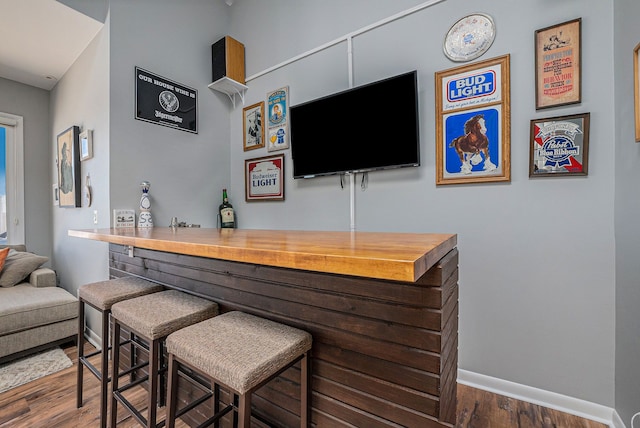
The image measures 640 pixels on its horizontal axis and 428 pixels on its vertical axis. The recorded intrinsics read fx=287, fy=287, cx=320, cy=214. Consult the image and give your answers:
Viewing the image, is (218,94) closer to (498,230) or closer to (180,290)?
(180,290)

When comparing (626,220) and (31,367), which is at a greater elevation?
(626,220)

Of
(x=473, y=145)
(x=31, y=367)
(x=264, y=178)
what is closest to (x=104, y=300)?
(x=31, y=367)

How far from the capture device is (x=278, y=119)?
9.35ft

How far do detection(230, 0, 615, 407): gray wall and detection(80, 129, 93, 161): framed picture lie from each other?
2.14 meters

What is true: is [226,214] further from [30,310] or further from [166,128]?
[30,310]

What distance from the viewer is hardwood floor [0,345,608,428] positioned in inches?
62.1

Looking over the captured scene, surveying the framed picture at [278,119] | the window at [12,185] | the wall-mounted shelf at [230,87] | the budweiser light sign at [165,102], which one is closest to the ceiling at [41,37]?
the budweiser light sign at [165,102]

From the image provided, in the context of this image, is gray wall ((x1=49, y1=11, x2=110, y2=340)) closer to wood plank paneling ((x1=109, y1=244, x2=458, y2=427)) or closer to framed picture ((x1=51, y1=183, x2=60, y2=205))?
framed picture ((x1=51, y1=183, x2=60, y2=205))

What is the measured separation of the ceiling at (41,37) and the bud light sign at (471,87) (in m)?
2.78

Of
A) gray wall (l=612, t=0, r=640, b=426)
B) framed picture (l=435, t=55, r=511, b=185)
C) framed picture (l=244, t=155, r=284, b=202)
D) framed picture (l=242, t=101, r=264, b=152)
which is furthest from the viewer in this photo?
framed picture (l=242, t=101, r=264, b=152)

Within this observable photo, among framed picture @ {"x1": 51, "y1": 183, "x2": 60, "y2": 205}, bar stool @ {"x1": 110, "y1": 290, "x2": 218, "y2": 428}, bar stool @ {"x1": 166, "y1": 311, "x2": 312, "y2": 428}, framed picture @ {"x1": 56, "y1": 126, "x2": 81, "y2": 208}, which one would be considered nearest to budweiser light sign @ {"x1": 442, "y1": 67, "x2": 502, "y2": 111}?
bar stool @ {"x1": 166, "y1": 311, "x2": 312, "y2": 428}

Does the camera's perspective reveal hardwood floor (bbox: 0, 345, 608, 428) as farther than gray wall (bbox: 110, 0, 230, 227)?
No

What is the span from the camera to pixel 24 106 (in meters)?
3.37

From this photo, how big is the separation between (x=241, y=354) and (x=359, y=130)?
1.82 metres
